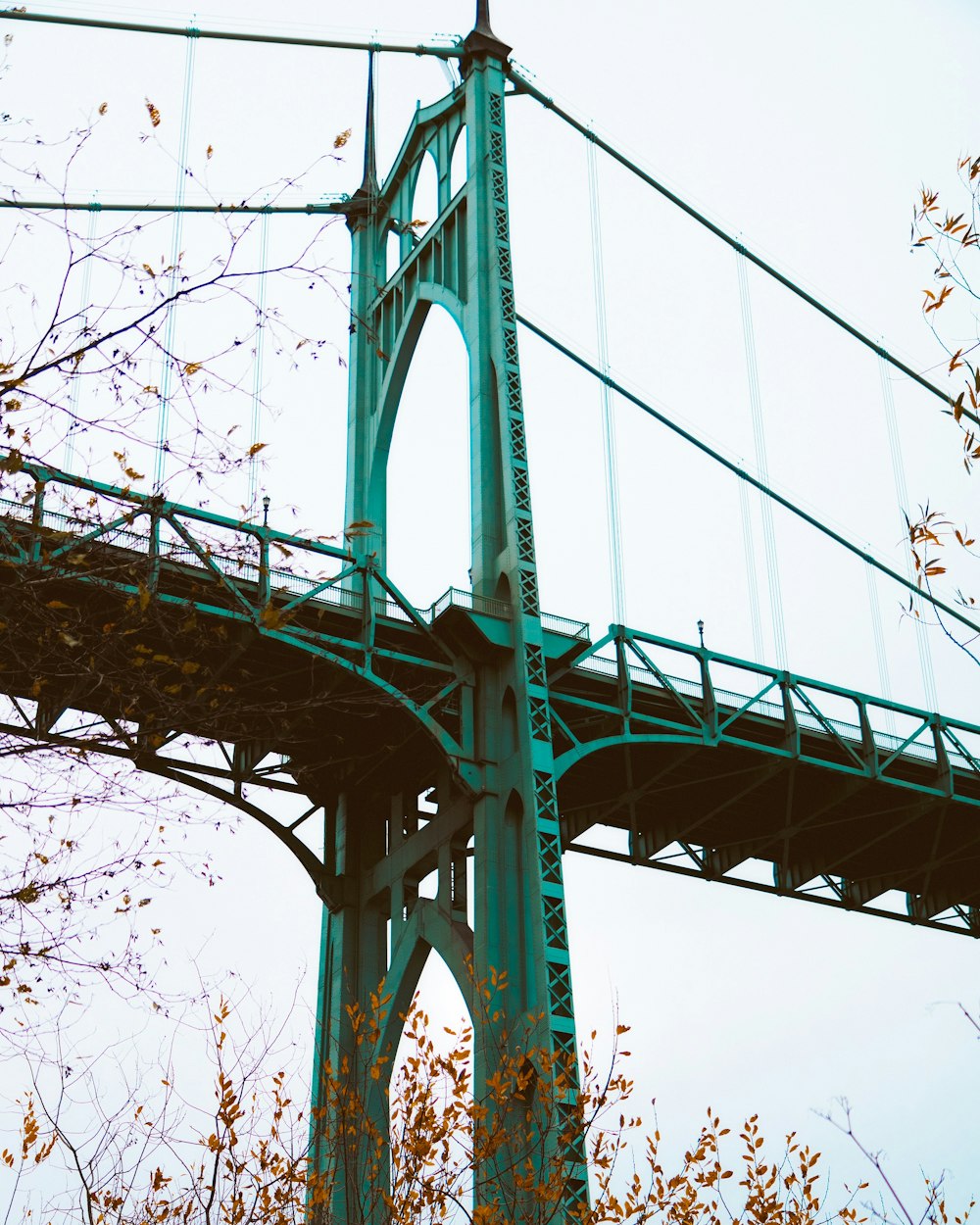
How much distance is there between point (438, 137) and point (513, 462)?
9848mm

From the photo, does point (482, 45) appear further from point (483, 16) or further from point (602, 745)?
point (602, 745)

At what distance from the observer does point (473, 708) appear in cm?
2884

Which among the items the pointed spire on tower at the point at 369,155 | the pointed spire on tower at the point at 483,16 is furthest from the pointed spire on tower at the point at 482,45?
the pointed spire on tower at the point at 369,155

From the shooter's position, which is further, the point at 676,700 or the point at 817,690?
the point at 817,690

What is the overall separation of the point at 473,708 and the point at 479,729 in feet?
1.61

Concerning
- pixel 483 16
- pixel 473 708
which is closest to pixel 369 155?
pixel 483 16

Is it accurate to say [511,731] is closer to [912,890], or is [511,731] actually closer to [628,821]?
[628,821]

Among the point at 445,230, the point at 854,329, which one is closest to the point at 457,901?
the point at 445,230

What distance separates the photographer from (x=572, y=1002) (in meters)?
25.2

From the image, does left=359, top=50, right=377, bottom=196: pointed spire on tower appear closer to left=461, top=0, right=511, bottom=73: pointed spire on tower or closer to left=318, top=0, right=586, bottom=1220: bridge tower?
left=318, top=0, right=586, bottom=1220: bridge tower

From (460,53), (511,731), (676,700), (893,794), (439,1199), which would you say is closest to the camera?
(439,1199)

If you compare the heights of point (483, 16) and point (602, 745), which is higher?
point (483, 16)

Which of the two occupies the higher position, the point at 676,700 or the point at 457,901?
the point at 676,700

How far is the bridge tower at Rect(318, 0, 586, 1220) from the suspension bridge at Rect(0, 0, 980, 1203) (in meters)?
0.05
